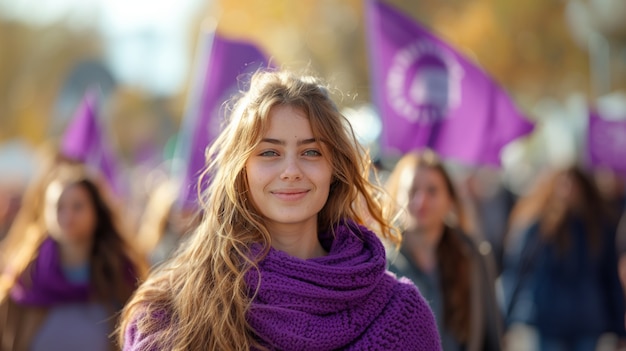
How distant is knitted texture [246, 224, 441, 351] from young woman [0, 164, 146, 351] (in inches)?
92.7

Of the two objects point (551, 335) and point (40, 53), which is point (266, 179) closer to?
point (551, 335)

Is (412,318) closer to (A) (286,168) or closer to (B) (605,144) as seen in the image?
(A) (286,168)

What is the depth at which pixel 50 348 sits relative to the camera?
217 inches

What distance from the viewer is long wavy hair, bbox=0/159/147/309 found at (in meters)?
5.73

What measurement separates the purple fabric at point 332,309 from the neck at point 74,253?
2743 mm

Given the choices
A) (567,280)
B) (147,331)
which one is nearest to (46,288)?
(147,331)

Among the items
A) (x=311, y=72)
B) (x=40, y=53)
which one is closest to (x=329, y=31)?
(x=40, y=53)

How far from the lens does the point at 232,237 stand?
3291 mm

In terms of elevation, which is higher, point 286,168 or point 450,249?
point 286,168

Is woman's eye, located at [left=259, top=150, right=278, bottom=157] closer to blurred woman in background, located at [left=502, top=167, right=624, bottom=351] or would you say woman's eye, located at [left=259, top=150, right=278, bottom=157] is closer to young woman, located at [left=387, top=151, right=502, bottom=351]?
young woman, located at [left=387, top=151, right=502, bottom=351]

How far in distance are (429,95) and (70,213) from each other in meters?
2.51

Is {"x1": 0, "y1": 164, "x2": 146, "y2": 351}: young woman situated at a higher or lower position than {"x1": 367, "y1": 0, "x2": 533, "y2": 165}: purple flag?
lower

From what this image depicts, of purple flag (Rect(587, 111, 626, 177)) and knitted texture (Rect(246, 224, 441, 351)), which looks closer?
knitted texture (Rect(246, 224, 441, 351))

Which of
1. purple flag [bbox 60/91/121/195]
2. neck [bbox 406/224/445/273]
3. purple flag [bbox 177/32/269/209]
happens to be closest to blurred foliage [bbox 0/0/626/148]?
purple flag [bbox 60/91/121/195]
